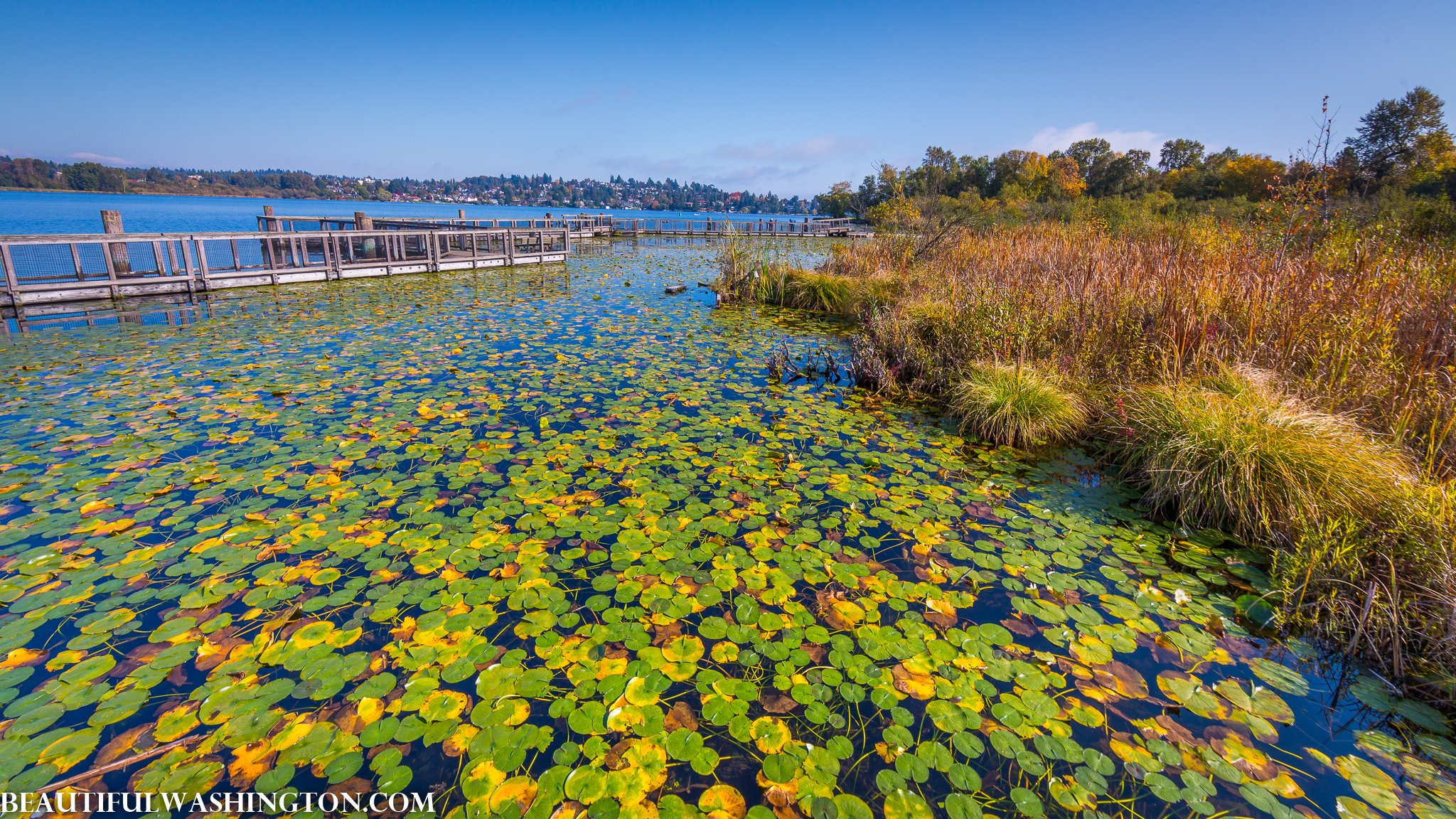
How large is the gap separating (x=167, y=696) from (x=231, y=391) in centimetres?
436

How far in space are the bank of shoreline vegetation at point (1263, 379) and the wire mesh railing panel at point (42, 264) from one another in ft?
43.6

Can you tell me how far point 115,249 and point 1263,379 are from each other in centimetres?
1640

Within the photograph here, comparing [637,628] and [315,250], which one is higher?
[315,250]

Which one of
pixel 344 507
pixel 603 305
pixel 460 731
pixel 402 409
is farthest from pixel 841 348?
pixel 460 731

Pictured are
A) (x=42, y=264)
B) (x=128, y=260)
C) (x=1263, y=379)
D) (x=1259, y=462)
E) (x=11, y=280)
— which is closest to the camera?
(x=1259, y=462)

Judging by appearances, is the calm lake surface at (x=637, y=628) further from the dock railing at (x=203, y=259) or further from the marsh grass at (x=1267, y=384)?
the dock railing at (x=203, y=259)

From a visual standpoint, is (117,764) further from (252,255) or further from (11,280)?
(252,255)

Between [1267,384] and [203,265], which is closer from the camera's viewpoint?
[1267,384]

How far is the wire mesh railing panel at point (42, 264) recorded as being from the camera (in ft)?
27.9

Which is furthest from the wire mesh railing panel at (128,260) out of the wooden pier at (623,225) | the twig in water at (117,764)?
the twig in water at (117,764)

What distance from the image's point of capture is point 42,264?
8984 mm

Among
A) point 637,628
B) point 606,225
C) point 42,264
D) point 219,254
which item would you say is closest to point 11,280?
point 42,264

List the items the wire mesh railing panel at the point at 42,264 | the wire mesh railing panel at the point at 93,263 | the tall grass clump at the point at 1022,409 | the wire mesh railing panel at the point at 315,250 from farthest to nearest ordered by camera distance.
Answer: the wire mesh railing panel at the point at 315,250 < the wire mesh railing panel at the point at 93,263 < the wire mesh railing panel at the point at 42,264 < the tall grass clump at the point at 1022,409

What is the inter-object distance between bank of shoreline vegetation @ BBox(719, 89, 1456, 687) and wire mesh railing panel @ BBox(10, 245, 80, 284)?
13274mm
